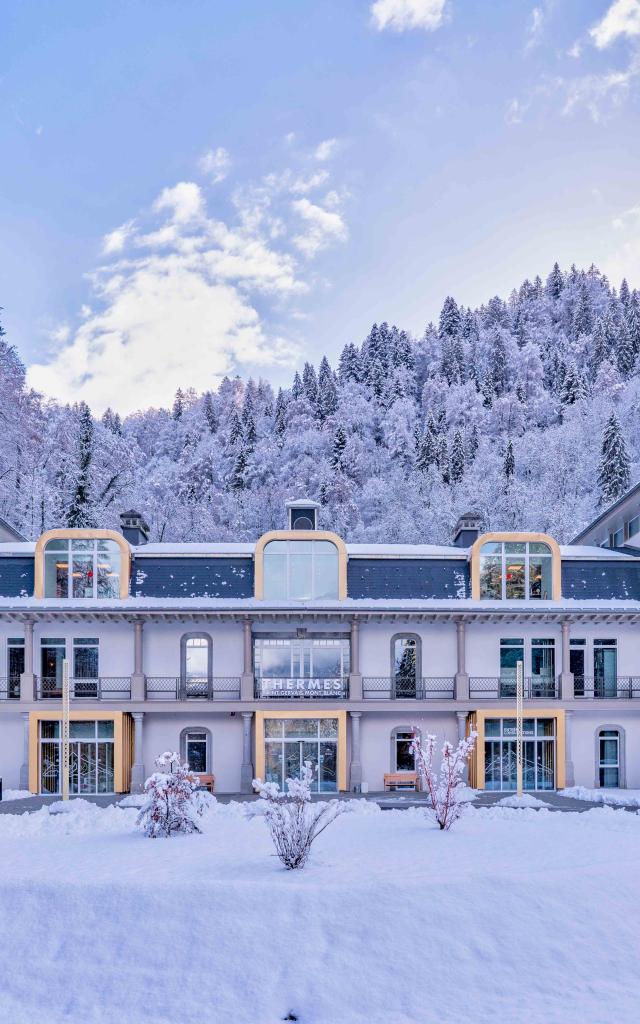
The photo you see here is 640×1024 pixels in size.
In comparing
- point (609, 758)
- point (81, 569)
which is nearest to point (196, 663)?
point (81, 569)

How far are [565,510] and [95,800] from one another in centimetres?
4509

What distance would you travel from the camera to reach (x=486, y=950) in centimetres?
1008

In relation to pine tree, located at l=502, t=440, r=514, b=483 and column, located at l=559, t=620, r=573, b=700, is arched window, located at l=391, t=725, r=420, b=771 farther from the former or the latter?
pine tree, located at l=502, t=440, r=514, b=483

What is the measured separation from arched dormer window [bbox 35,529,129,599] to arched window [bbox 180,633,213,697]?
2628 millimetres

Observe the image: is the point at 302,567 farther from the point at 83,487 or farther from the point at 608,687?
the point at 83,487

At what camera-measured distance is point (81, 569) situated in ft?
85.2

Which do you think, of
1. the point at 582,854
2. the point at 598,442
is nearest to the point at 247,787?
the point at 582,854

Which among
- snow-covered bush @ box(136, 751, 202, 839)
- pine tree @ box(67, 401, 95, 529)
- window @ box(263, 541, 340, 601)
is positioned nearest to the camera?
snow-covered bush @ box(136, 751, 202, 839)

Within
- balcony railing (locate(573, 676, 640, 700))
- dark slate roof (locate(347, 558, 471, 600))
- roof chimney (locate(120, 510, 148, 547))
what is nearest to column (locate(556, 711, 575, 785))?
balcony railing (locate(573, 676, 640, 700))

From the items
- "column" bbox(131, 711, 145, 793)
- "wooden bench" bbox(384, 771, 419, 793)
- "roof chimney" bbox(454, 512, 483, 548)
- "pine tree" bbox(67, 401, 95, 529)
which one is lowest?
"wooden bench" bbox(384, 771, 419, 793)

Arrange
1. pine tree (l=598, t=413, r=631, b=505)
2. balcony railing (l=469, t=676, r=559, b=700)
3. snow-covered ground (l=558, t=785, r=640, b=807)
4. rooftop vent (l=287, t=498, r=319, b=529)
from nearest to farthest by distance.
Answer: snow-covered ground (l=558, t=785, r=640, b=807) → balcony railing (l=469, t=676, r=559, b=700) → rooftop vent (l=287, t=498, r=319, b=529) → pine tree (l=598, t=413, r=631, b=505)

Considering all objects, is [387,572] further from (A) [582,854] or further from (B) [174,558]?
(A) [582,854]

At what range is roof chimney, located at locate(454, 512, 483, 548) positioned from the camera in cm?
2911

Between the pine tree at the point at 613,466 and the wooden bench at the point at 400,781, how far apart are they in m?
38.6
